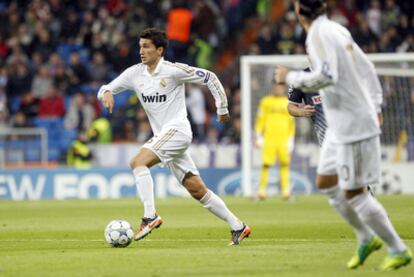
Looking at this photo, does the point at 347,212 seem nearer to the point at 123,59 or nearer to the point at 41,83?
the point at 123,59

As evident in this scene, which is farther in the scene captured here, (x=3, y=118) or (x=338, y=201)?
(x=3, y=118)

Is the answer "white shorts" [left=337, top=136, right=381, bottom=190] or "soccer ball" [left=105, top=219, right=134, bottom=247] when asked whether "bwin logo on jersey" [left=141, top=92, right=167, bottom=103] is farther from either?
"white shorts" [left=337, top=136, right=381, bottom=190]

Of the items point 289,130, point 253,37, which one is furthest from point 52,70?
point 289,130

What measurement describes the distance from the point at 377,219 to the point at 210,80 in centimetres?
383

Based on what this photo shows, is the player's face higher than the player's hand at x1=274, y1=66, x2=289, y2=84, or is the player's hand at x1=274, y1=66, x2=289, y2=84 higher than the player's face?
the player's face

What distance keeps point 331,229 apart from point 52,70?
1545 centimetres

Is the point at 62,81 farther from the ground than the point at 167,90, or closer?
closer

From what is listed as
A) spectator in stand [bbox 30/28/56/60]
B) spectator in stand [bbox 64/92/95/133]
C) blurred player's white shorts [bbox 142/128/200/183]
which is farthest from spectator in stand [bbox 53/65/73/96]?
blurred player's white shorts [bbox 142/128/200/183]

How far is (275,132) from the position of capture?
2097 centimetres

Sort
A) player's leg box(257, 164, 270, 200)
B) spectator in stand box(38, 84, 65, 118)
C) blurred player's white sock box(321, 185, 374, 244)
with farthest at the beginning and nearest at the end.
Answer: spectator in stand box(38, 84, 65, 118), player's leg box(257, 164, 270, 200), blurred player's white sock box(321, 185, 374, 244)

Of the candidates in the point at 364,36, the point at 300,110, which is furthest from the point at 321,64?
the point at 364,36

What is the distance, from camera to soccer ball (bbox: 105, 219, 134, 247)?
35.3 feet

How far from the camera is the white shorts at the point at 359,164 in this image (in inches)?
312

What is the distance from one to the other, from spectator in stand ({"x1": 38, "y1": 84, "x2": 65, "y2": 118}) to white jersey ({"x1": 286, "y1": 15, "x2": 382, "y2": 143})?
1827 centimetres
